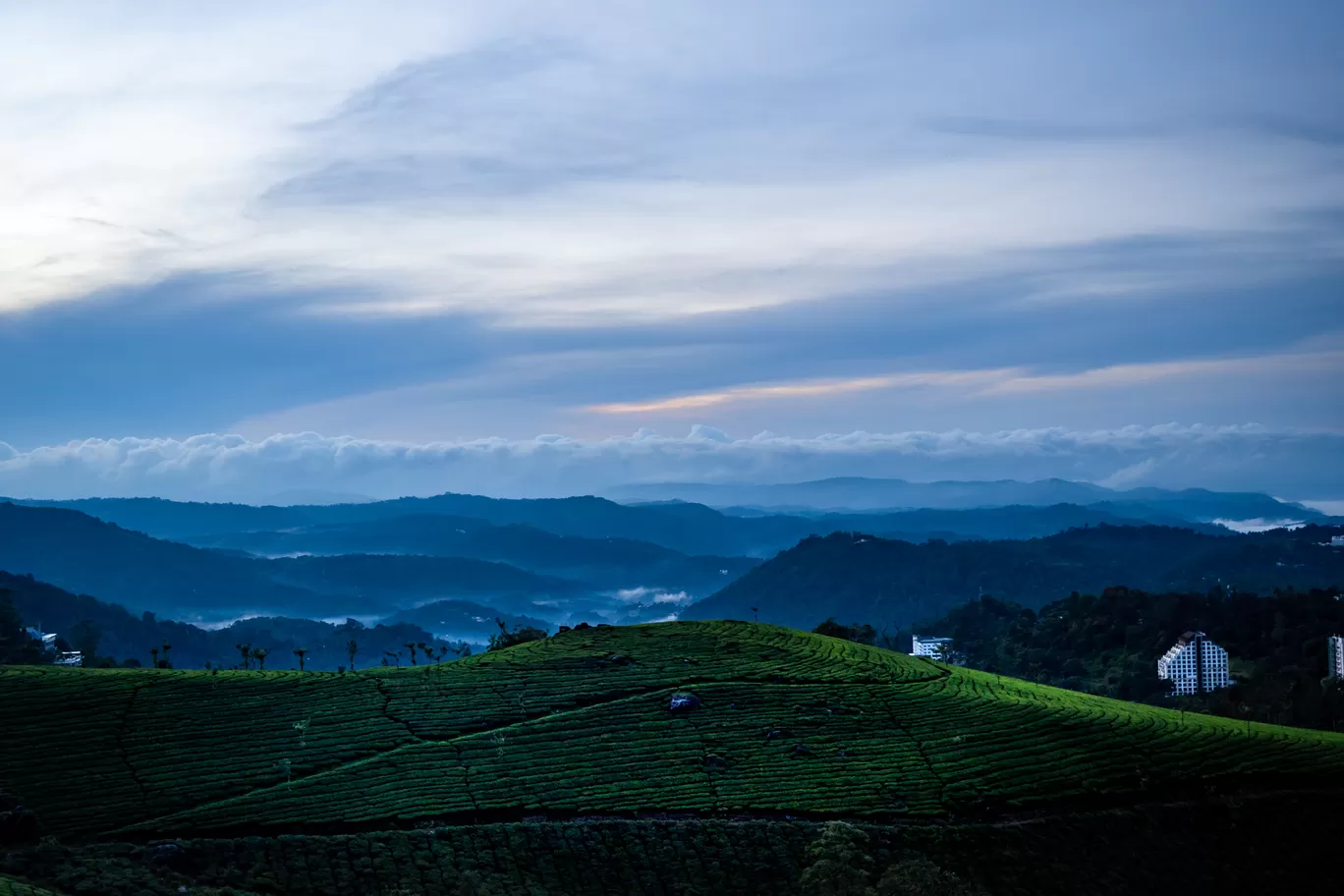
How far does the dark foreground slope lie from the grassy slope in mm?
232

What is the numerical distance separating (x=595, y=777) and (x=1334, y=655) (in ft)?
527

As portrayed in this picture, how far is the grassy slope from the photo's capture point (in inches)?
2889

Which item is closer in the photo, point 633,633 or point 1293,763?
point 1293,763

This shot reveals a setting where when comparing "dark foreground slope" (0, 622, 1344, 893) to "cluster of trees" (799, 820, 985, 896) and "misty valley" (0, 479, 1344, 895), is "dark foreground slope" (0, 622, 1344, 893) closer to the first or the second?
"misty valley" (0, 479, 1344, 895)

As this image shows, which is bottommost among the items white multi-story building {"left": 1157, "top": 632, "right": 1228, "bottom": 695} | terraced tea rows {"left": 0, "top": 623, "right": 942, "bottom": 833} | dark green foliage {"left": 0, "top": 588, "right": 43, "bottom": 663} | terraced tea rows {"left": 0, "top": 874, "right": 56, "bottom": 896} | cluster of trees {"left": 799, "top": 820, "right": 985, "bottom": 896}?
white multi-story building {"left": 1157, "top": 632, "right": 1228, "bottom": 695}

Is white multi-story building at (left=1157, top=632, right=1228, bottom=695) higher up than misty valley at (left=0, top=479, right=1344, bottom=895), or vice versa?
misty valley at (left=0, top=479, right=1344, bottom=895)

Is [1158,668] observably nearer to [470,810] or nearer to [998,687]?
[998,687]

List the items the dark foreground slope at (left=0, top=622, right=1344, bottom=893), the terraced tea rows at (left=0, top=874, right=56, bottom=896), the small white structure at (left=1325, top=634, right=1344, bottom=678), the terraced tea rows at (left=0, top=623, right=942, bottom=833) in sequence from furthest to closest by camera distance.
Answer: the small white structure at (left=1325, top=634, right=1344, bottom=678) → the terraced tea rows at (left=0, top=623, right=942, bottom=833) → the dark foreground slope at (left=0, top=622, right=1344, bottom=893) → the terraced tea rows at (left=0, top=874, right=56, bottom=896)

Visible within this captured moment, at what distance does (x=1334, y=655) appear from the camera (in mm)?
193000

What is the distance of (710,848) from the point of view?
70000 millimetres

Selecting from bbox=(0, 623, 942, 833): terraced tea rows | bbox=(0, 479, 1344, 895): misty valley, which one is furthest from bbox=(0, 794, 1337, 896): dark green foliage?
bbox=(0, 623, 942, 833): terraced tea rows

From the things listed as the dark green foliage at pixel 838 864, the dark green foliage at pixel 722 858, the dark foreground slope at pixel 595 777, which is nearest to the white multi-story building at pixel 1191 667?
the dark foreground slope at pixel 595 777

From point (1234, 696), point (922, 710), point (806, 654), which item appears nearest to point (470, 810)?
point (922, 710)

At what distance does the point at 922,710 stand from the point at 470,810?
38.2m
